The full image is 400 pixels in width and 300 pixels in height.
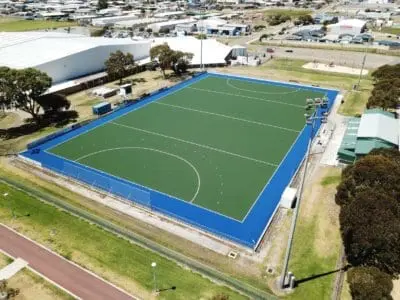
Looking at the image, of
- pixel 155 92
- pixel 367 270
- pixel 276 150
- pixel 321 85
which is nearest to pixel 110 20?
pixel 155 92

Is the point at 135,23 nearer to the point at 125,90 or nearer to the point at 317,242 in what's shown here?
the point at 125,90

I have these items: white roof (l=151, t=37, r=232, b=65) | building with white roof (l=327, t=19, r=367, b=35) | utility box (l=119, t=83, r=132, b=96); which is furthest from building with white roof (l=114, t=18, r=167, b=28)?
utility box (l=119, t=83, r=132, b=96)

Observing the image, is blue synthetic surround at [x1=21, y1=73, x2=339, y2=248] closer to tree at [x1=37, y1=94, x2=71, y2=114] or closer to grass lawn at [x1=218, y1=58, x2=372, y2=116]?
tree at [x1=37, y1=94, x2=71, y2=114]

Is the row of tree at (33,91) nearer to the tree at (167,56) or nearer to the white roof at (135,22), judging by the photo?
the tree at (167,56)

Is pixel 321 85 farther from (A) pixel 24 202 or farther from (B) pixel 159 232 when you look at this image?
(A) pixel 24 202

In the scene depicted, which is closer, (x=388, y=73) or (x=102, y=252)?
(x=102, y=252)

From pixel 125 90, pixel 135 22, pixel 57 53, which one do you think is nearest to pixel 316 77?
pixel 125 90
